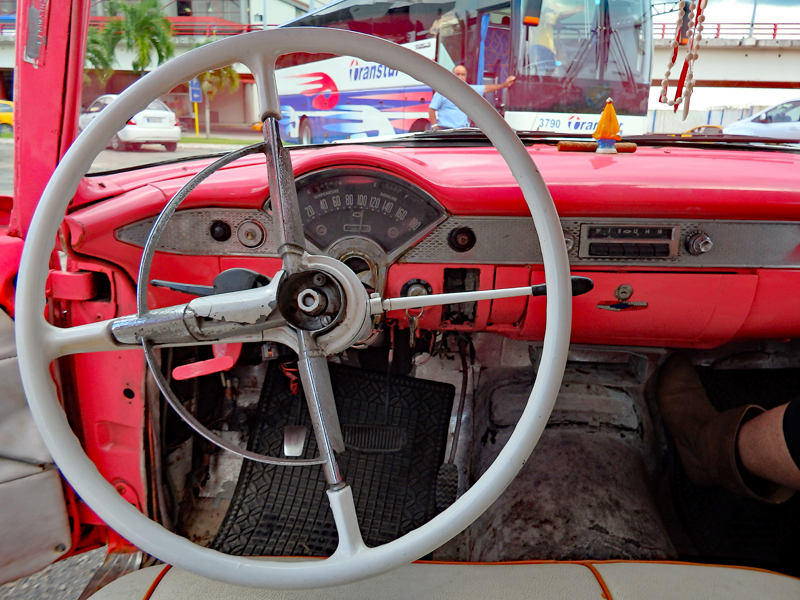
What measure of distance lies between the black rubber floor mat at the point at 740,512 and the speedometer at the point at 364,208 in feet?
3.53

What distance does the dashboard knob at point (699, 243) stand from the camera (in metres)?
1.13

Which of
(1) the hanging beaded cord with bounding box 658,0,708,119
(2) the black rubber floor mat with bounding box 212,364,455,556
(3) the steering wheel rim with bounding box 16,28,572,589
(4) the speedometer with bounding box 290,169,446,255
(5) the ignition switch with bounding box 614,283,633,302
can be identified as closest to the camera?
(3) the steering wheel rim with bounding box 16,28,572,589

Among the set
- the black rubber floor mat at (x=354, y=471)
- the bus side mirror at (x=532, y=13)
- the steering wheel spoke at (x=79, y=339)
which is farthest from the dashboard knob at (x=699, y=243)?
the bus side mirror at (x=532, y=13)

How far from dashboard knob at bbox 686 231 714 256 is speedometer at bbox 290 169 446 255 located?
497 mm

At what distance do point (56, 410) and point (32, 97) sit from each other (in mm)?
665

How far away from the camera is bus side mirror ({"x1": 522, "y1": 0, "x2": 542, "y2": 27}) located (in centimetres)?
250

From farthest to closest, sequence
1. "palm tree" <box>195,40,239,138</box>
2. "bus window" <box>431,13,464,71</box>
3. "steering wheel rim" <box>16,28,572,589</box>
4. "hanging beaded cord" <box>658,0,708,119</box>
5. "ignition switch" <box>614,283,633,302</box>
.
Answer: "bus window" <box>431,13,464,71</box>
"hanging beaded cord" <box>658,0,708,119</box>
"ignition switch" <box>614,283,633,302</box>
"palm tree" <box>195,40,239,138</box>
"steering wheel rim" <box>16,28,572,589</box>

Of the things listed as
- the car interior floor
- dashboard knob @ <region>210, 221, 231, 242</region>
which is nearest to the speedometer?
dashboard knob @ <region>210, 221, 231, 242</region>

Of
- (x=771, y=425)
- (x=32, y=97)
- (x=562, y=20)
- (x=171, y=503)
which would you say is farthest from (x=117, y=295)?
(x=562, y=20)

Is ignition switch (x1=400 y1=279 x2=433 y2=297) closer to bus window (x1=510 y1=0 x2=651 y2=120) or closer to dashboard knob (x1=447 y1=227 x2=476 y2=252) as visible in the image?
dashboard knob (x1=447 y1=227 x2=476 y2=252)

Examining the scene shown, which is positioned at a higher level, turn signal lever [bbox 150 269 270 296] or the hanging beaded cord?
the hanging beaded cord

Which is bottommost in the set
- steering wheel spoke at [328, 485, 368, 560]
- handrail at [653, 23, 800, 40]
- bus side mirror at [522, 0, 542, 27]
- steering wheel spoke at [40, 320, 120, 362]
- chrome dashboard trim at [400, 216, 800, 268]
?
steering wheel spoke at [328, 485, 368, 560]

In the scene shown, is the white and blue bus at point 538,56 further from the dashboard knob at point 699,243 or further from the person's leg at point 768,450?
the person's leg at point 768,450

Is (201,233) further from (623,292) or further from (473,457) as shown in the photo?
(473,457)
